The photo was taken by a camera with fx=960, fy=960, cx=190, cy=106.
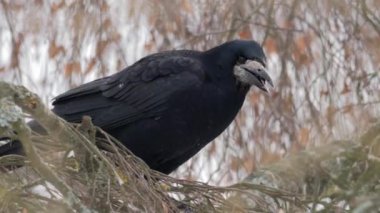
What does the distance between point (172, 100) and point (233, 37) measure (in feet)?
6.24

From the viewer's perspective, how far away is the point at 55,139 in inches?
136

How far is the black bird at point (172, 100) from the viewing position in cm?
495

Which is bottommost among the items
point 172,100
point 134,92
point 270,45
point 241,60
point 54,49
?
point 172,100

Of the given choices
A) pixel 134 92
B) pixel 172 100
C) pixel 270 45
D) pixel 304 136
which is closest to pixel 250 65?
pixel 172 100

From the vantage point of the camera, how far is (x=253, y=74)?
493 cm

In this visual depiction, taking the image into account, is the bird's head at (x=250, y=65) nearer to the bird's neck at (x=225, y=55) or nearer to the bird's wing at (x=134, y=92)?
the bird's neck at (x=225, y=55)

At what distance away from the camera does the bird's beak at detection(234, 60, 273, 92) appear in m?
4.89

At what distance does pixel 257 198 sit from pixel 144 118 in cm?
149

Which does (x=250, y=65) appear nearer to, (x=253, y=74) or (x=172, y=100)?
(x=253, y=74)

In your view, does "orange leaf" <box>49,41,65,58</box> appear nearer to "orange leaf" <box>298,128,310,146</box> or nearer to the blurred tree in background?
the blurred tree in background

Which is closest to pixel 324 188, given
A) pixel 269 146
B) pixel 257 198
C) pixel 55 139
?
pixel 257 198

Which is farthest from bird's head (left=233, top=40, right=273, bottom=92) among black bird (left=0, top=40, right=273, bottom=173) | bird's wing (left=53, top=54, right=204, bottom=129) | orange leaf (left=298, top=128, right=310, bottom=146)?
orange leaf (left=298, top=128, right=310, bottom=146)

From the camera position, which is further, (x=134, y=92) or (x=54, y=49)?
(x=54, y=49)

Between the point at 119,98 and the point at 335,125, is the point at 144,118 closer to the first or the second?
the point at 119,98
